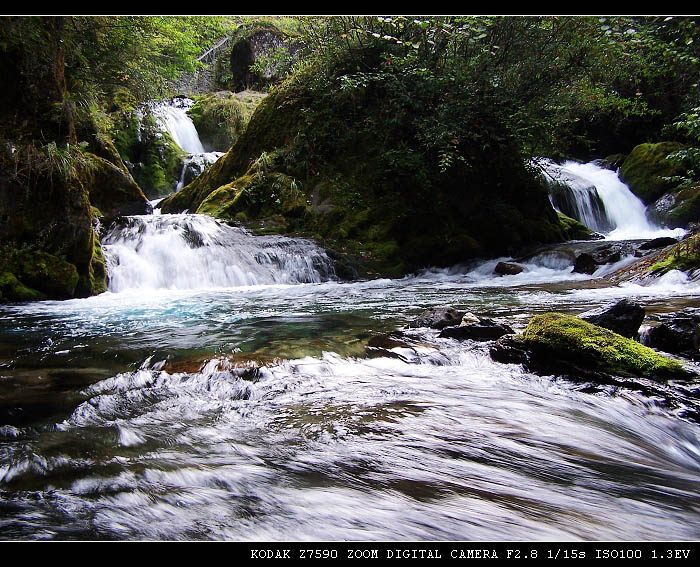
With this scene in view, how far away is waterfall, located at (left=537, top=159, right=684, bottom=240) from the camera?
1759 cm

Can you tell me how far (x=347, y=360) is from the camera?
13.3ft

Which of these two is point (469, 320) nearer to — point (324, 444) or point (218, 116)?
point (324, 444)

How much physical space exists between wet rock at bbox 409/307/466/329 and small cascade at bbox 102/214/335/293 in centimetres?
537

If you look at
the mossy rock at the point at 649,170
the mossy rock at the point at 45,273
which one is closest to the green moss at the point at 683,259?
the mossy rock at the point at 649,170

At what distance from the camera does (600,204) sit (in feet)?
59.7

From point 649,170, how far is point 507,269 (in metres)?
12.1

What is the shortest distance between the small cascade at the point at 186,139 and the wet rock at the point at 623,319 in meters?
20.6

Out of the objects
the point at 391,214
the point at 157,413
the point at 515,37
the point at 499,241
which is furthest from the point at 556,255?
the point at 157,413

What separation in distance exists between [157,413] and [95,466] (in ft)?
2.31

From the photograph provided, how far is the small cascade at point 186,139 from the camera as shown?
70.1ft

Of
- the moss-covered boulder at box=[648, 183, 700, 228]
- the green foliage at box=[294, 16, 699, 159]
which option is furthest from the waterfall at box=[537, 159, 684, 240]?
the green foliage at box=[294, 16, 699, 159]

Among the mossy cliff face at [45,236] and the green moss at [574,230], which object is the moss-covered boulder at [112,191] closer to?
the mossy cliff face at [45,236]

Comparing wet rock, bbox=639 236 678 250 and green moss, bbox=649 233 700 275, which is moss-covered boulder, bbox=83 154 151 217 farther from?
wet rock, bbox=639 236 678 250
